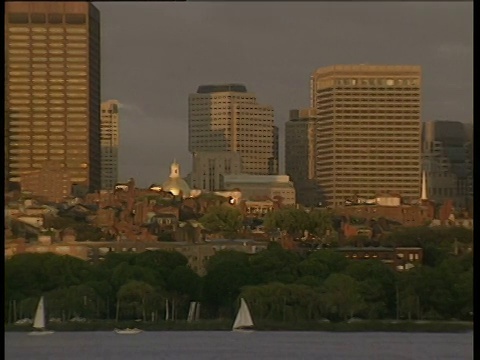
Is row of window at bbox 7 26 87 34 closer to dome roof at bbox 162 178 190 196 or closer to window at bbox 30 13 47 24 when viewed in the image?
window at bbox 30 13 47 24

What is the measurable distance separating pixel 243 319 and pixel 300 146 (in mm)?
855

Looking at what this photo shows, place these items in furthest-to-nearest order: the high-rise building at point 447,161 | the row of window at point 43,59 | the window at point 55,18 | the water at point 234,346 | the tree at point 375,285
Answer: the tree at point 375,285 → the water at point 234,346 → the high-rise building at point 447,161 → the row of window at point 43,59 → the window at point 55,18

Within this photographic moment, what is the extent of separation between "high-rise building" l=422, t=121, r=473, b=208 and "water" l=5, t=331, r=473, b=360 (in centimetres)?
65

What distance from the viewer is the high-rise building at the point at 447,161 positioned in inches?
179

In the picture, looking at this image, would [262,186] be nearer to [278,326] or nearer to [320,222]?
[320,222]

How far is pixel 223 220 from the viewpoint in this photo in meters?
4.65

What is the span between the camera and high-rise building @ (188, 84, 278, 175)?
4.25 m

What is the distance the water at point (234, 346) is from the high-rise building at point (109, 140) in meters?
0.82

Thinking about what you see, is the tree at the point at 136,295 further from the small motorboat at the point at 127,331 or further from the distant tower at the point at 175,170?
the distant tower at the point at 175,170

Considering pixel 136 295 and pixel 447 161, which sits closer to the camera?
pixel 447 161

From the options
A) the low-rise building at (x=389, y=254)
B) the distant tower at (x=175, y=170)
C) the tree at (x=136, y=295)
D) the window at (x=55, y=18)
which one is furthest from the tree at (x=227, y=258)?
the window at (x=55, y=18)

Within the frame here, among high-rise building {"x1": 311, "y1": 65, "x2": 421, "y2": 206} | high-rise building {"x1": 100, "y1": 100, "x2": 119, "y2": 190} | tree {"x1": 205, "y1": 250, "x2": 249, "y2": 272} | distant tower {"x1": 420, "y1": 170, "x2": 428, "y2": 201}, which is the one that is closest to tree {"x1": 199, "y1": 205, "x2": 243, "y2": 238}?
tree {"x1": 205, "y1": 250, "x2": 249, "y2": 272}

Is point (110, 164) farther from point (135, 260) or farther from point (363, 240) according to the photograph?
point (363, 240)

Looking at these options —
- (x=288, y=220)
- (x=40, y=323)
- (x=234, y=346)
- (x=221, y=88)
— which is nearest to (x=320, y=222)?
(x=288, y=220)
